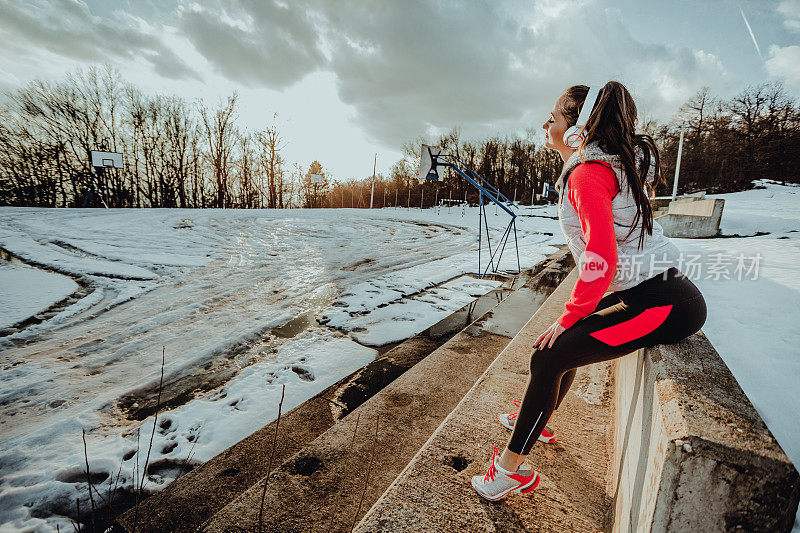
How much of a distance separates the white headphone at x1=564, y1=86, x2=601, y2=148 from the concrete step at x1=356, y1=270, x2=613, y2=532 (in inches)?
69.2

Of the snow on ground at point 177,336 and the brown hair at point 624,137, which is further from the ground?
the brown hair at point 624,137

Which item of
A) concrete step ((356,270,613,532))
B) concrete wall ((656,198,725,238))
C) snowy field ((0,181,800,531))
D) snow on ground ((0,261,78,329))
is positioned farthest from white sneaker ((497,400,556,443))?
concrete wall ((656,198,725,238))

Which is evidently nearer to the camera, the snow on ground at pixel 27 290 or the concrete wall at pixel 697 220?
the snow on ground at pixel 27 290

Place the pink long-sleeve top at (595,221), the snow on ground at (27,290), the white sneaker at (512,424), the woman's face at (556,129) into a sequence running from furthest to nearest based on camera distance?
the snow on ground at (27,290)
the white sneaker at (512,424)
the woman's face at (556,129)
the pink long-sleeve top at (595,221)

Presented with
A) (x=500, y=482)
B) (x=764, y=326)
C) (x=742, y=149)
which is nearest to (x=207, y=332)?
(x=500, y=482)

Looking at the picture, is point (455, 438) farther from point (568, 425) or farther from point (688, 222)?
point (688, 222)

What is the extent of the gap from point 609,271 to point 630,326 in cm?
31

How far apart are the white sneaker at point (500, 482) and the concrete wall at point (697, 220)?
14.6 meters

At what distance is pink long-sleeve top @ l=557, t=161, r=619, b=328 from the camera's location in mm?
1441

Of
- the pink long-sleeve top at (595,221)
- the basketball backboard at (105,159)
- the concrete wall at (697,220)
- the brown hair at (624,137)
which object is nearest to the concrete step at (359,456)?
the pink long-sleeve top at (595,221)

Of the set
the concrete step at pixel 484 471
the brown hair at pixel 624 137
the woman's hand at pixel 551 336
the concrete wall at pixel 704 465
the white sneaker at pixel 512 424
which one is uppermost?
the brown hair at pixel 624 137

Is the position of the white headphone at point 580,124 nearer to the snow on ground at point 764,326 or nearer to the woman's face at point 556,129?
the woman's face at point 556,129

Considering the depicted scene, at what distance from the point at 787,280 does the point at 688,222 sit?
8.94 m

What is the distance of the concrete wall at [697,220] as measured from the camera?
12.2 meters
